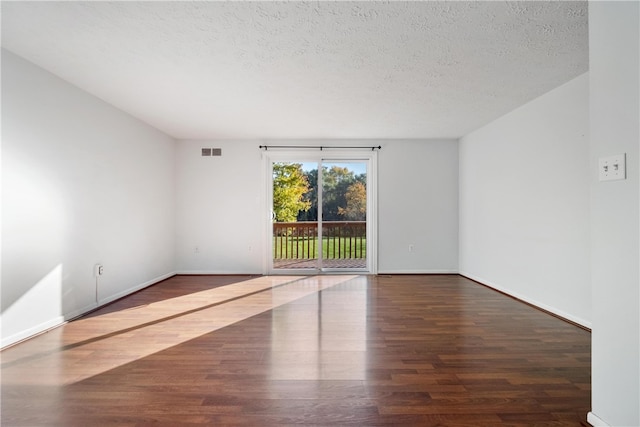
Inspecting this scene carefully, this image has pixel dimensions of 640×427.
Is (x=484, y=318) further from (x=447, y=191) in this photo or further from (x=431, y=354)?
(x=447, y=191)

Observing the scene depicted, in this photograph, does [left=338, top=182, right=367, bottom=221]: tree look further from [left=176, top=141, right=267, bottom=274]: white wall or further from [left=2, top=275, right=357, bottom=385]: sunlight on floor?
[left=2, top=275, right=357, bottom=385]: sunlight on floor

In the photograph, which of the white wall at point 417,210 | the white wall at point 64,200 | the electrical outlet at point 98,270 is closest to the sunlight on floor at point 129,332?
the white wall at point 64,200

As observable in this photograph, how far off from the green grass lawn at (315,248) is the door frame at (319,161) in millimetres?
204

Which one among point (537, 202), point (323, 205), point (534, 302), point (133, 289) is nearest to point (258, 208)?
point (323, 205)

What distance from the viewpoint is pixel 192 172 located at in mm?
5297

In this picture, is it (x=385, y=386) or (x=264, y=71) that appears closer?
(x=385, y=386)

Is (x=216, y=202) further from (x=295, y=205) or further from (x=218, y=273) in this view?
(x=295, y=205)

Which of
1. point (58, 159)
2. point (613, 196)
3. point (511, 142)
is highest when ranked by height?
point (511, 142)

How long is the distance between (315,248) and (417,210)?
1.88 meters

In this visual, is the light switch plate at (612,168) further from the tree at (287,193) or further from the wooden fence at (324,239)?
the tree at (287,193)

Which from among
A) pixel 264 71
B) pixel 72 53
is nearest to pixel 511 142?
pixel 264 71

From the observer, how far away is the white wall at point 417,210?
5.30 meters

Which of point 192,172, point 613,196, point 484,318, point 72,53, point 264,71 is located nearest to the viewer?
point 613,196

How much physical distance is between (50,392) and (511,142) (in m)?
4.91
